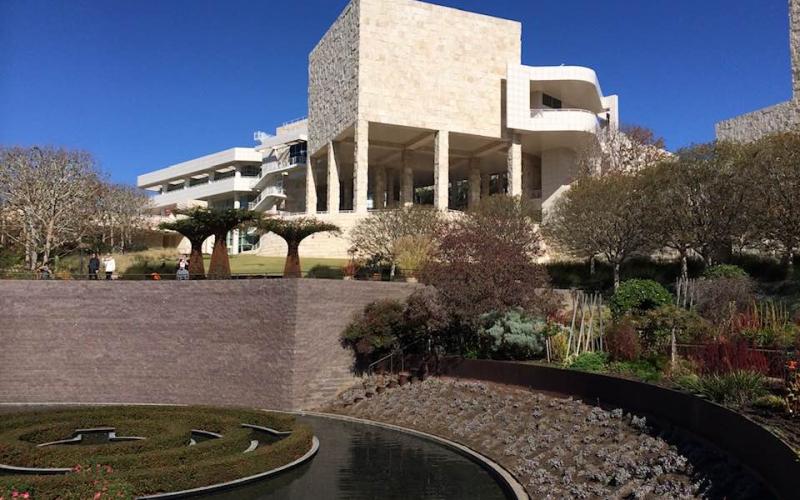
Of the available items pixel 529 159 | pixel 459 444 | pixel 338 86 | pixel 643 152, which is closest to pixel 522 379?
pixel 459 444

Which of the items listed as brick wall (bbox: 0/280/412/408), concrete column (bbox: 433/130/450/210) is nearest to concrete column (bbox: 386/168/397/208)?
concrete column (bbox: 433/130/450/210)

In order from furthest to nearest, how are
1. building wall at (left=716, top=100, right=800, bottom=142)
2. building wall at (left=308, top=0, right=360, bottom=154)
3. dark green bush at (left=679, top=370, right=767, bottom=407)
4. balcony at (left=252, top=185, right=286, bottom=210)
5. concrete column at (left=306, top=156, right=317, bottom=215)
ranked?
balcony at (left=252, top=185, right=286, bottom=210) < concrete column at (left=306, top=156, right=317, bottom=215) < building wall at (left=308, top=0, right=360, bottom=154) < building wall at (left=716, top=100, right=800, bottom=142) < dark green bush at (left=679, top=370, right=767, bottom=407)

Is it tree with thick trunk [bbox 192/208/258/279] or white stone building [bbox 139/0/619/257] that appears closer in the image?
tree with thick trunk [bbox 192/208/258/279]

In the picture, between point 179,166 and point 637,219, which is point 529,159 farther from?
point 179,166

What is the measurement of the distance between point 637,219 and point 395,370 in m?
15.2

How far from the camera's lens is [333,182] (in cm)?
5350

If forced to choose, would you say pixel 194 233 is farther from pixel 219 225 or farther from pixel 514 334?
pixel 514 334

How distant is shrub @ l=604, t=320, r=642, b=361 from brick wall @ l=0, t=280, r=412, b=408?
1005 centimetres

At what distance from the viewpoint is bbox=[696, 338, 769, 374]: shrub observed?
1454 centimetres

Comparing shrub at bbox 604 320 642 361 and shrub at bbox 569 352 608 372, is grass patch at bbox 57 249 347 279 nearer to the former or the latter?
shrub at bbox 569 352 608 372

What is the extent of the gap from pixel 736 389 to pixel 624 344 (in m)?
6.18

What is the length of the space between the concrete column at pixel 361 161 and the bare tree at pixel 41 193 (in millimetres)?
17806

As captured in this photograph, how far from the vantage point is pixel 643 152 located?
46.5 m

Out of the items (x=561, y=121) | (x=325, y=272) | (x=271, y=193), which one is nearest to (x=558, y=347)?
(x=325, y=272)
